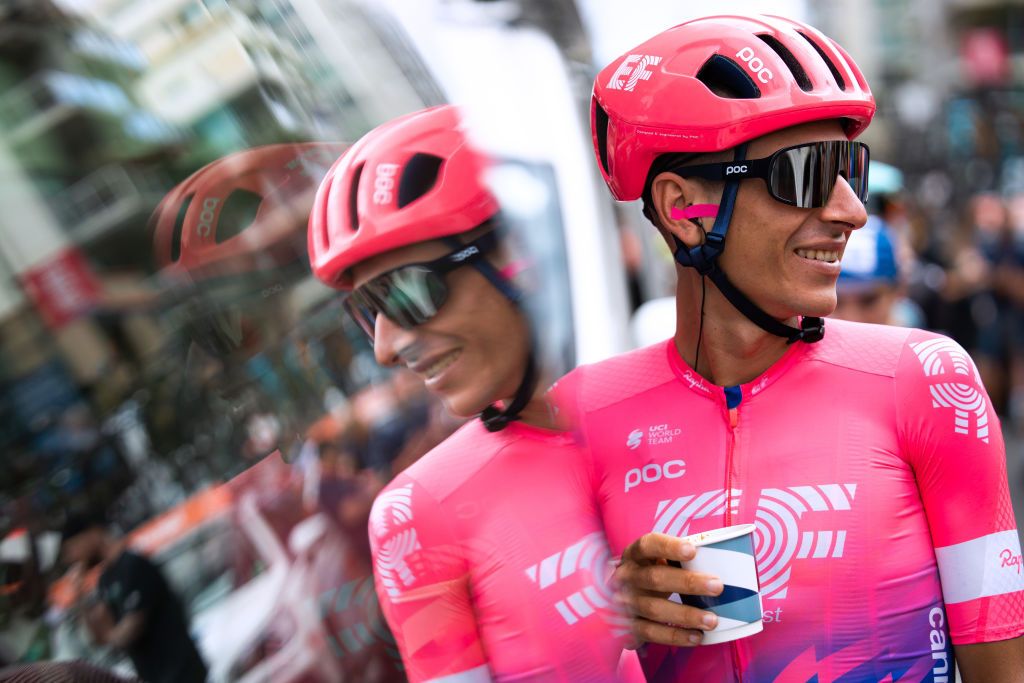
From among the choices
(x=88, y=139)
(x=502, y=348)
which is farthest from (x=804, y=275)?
(x=88, y=139)

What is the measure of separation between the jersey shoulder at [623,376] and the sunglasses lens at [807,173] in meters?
0.39

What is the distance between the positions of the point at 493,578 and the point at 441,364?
0.32 meters

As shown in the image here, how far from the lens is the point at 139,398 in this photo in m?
1.25

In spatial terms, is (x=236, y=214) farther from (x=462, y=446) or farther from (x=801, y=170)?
(x=801, y=170)

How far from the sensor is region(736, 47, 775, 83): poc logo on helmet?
143 cm

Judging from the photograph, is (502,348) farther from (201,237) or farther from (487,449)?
(201,237)

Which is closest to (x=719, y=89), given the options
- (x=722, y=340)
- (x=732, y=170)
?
(x=732, y=170)

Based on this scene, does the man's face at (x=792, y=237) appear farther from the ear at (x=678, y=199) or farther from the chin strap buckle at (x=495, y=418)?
the chin strap buckle at (x=495, y=418)

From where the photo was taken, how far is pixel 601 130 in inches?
63.1

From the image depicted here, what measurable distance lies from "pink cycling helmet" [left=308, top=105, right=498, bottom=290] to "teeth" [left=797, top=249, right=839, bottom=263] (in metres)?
0.55

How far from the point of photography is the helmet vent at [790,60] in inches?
57.4

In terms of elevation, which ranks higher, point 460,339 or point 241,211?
point 241,211

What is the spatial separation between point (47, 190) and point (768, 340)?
110 cm

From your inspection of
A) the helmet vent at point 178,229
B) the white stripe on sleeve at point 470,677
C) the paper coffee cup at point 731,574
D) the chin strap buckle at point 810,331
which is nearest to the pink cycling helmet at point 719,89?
the chin strap buckle at point 810,331
